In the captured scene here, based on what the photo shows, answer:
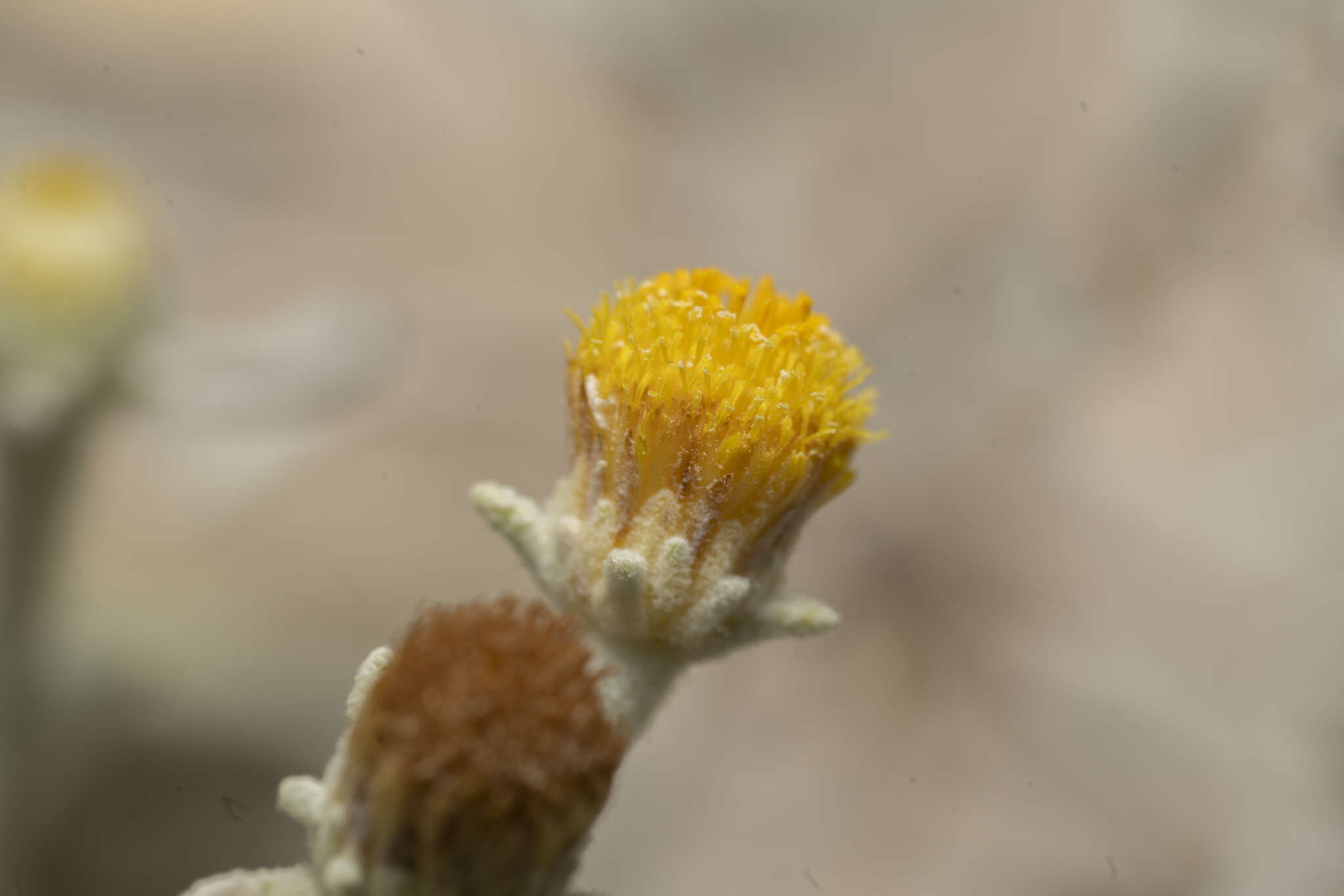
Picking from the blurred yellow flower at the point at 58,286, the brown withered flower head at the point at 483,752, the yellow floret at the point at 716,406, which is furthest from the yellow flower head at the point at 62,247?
the brown withered flower head at the point at 483,752

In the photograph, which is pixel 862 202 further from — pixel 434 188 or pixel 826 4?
pixel 434 188

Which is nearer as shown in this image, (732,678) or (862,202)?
(732,678)

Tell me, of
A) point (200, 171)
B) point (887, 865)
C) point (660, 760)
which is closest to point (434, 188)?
point (200, 171)

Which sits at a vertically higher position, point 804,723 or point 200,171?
point 200,171

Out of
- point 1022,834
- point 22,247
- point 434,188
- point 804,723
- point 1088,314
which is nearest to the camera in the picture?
point 22,247

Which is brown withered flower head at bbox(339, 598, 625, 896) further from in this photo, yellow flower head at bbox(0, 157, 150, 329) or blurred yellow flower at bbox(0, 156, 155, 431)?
yellow flower head at bbox(0, 157, 150, 329)

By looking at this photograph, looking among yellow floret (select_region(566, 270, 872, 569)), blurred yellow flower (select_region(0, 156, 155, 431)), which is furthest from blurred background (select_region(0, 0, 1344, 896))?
yellow floret (select_region(566, 270, 872, 569))

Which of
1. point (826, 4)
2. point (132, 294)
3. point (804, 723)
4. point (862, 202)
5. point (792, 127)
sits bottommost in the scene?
point (804, 723)

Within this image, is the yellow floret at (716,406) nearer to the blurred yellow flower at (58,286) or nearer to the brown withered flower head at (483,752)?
the brown withered flower head at (483,752)
